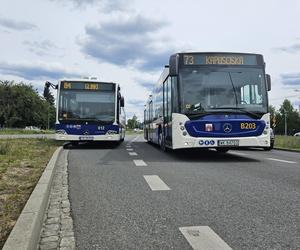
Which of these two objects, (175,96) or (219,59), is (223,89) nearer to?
(219,59)

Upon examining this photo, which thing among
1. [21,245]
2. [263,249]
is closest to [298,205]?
[263,249]

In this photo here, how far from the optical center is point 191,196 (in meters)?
6.93

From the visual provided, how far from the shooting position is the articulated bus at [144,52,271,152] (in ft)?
41.7

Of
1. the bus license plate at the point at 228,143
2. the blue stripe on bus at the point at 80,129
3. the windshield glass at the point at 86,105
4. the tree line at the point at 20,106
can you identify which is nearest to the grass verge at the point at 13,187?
the bus license plate at the point at 228,143

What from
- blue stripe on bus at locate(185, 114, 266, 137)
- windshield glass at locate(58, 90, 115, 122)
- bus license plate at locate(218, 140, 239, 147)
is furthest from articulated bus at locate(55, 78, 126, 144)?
bus license plate at locate(218, 140, 239, 147)

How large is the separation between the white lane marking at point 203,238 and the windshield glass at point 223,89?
318 inches

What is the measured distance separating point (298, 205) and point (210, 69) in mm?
7570

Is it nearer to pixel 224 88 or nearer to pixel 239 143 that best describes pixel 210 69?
pixel 224 88

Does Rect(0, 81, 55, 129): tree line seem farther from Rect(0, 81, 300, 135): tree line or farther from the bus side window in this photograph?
the bus side window

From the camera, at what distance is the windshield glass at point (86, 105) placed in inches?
Answer: 781

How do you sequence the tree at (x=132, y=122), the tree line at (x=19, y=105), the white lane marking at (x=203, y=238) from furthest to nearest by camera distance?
the tree at (x=132, y=122), the tree line at (x=19, y=105), the white lane marking at (x=203, y=238)

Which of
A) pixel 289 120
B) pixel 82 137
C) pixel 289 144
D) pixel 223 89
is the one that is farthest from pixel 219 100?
pixel 289 120

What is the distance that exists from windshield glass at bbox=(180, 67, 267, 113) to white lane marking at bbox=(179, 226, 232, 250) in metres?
8.08

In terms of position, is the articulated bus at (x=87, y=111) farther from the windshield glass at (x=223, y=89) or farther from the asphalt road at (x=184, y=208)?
the asphalt road at (x=184, y=208)
